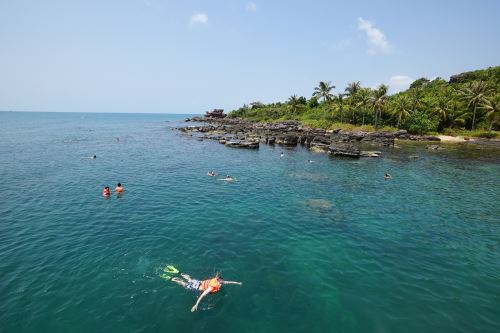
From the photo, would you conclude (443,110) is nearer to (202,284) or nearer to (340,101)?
(340,101)

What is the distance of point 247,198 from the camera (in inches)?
1309

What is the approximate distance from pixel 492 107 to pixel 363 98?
119 feet

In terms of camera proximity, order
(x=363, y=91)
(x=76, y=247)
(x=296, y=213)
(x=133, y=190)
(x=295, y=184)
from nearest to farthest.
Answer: (x=76, y=247) < (x=296, y=213) < (x=133, y=190) < (x=295, y=184) < (x=363, y=91)

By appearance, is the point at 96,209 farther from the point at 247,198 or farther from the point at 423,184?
the point at 423,184

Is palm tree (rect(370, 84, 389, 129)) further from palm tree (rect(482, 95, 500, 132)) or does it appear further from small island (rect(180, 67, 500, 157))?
palm tree (rect(482, 95, 500, 132))

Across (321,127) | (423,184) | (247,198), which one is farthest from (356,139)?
(247,198)

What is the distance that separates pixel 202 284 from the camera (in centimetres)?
1592

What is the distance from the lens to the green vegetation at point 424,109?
286 feet

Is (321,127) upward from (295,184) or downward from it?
upward

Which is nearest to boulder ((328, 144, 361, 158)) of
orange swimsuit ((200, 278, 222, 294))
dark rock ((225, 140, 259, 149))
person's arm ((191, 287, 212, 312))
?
dark rock ((225, 140, 259, 149))

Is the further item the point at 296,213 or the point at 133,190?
the point at 133,190

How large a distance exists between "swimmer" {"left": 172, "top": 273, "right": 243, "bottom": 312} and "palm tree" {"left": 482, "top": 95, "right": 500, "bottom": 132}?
99.1 meters

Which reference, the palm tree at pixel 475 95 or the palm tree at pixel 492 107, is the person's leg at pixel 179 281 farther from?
the palm tree at pixel 475 95

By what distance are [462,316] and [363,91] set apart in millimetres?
101757
